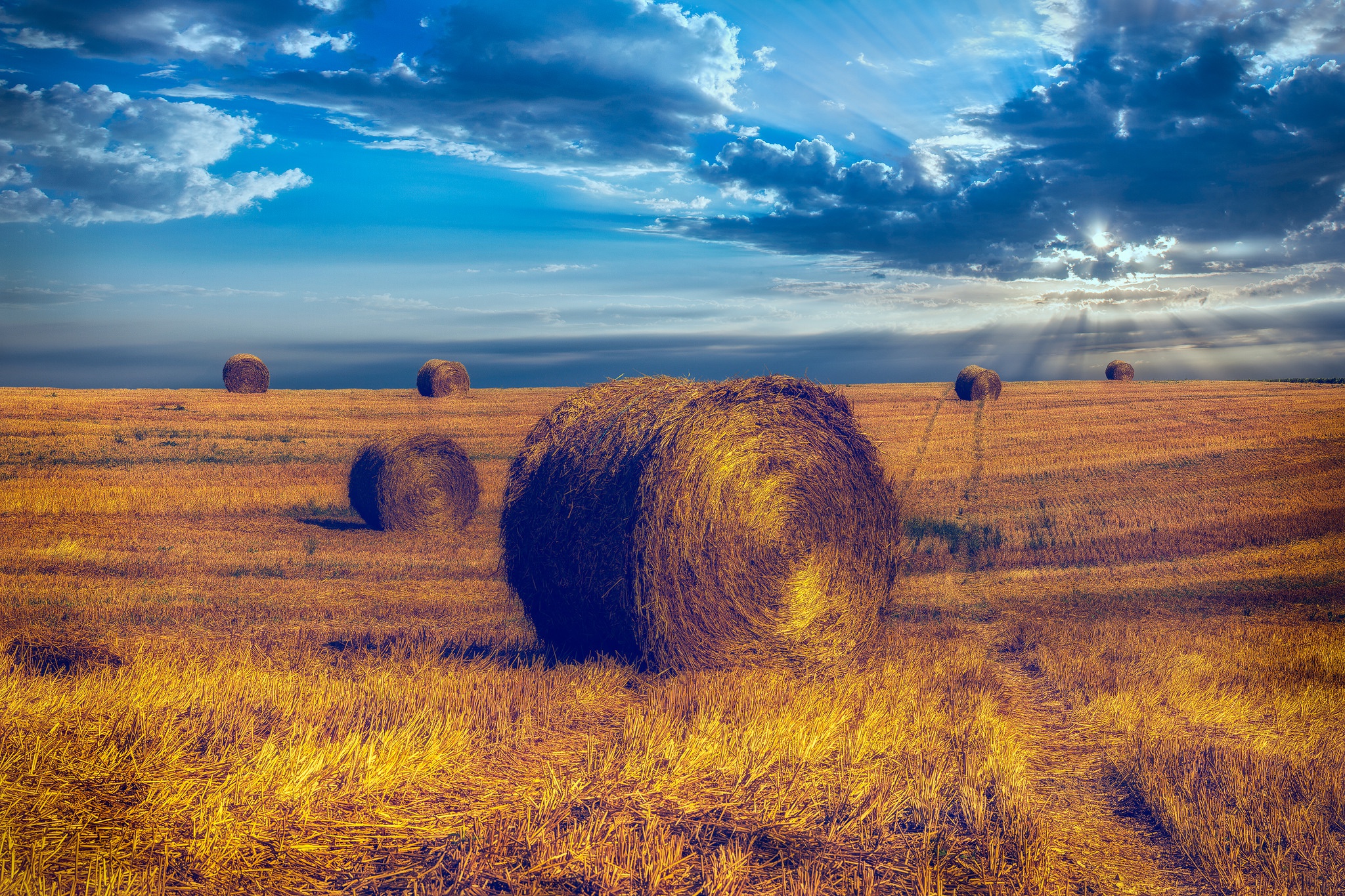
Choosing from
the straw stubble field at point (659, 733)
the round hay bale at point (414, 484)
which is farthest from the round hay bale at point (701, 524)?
the round hay bale at point (414, 484)

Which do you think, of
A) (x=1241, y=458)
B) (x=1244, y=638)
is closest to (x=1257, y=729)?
(x=1244, y=638)

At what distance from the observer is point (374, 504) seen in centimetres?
1444

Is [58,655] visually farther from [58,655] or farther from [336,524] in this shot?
[336,524]

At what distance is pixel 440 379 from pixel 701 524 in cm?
3009

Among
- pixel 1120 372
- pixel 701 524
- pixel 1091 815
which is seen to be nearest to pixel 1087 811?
pixel 1091 815

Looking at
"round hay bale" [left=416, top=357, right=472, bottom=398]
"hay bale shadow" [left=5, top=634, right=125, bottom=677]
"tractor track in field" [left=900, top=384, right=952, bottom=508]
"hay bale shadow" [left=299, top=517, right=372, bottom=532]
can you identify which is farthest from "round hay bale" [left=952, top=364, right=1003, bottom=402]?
"hay bale shadow" [left=5, top=634, right=125, bottom=677]

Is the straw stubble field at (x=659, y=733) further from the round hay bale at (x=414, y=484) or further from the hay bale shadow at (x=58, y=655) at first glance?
the round hay bale at (x=414, y=484)

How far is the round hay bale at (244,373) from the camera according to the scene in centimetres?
3712

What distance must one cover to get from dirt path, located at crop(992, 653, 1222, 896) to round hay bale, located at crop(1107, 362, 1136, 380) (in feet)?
141

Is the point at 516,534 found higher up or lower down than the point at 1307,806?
higher up

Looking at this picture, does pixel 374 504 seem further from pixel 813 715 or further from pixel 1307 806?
pixel 1307 806

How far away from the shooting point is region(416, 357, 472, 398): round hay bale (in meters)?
35.3

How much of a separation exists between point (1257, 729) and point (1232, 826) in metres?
1.71

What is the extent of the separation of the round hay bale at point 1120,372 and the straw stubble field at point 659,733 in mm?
34445
